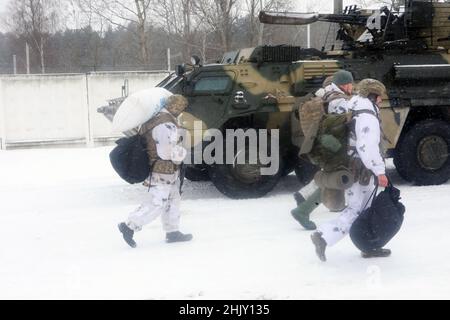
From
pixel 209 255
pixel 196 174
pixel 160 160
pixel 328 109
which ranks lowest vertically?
pixel 209 255

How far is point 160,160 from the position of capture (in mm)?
5988

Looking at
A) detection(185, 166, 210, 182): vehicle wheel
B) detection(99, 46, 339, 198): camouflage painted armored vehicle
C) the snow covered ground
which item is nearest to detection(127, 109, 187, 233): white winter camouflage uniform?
the snow covered ground

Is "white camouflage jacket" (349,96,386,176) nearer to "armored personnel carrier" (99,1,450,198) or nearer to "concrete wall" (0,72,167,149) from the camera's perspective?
"armored personnel carrier" (99,1,450,198)

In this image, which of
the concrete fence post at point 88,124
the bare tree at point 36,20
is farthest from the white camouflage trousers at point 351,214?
the bare tree at point 36,20

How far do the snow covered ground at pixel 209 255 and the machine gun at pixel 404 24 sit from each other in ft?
7.01

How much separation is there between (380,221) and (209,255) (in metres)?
1.58

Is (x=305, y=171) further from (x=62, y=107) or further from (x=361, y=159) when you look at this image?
(x=62, y=107)

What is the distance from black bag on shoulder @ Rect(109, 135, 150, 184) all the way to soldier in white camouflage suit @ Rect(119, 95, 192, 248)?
3.6 inches

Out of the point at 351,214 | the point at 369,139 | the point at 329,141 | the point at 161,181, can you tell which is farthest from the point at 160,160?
the point at 369,139

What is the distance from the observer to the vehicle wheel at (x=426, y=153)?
29.6 feet

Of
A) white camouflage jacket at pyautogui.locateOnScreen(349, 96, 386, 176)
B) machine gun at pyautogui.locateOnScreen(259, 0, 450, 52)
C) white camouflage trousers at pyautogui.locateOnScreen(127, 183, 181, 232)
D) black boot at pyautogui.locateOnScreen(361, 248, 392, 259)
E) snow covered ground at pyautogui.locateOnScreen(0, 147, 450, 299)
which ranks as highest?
machine gun at pyautogui.locateOnScreen(259, 0, 450, 52)

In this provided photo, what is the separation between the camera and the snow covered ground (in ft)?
16.0

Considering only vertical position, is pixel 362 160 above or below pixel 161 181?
above
